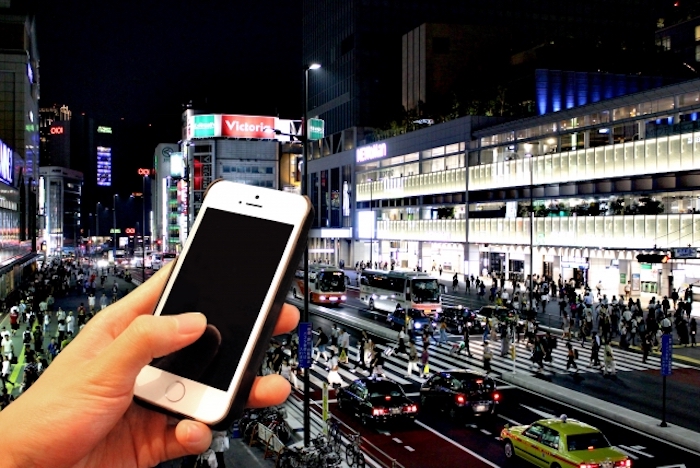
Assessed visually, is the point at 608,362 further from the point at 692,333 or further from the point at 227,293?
the point at 227,293

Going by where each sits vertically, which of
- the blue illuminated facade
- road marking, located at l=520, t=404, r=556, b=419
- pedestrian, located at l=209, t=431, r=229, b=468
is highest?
the blue illuminated facade

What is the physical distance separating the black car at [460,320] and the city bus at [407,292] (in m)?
2.67

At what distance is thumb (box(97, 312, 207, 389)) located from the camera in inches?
116

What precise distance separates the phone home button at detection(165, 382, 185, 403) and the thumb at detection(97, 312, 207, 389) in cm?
36

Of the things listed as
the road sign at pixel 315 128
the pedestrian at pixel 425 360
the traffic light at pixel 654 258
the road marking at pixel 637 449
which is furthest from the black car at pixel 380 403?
the road sign at pixel 315 128

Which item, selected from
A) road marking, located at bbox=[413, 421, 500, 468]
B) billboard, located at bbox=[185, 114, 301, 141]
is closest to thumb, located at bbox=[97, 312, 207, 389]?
road marking, located at bbox=[413, 421, 500, 468]

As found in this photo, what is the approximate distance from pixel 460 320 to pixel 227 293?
1442 inches

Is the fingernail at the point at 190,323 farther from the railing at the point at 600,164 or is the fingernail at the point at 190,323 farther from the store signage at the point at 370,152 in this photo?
the store signage at the point at 370,152

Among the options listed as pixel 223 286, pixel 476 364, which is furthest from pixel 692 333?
pixel 223 286

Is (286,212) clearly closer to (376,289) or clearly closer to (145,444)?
(145,444)

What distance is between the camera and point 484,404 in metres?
21.4

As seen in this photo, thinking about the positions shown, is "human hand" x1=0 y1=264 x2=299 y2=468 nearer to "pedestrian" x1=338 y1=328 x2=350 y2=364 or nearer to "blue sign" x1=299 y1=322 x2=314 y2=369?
"blue sign" x1=299 y1=322 x2=314 y2=369

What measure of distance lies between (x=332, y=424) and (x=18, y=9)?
95082 millimetres

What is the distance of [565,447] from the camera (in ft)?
52.0
